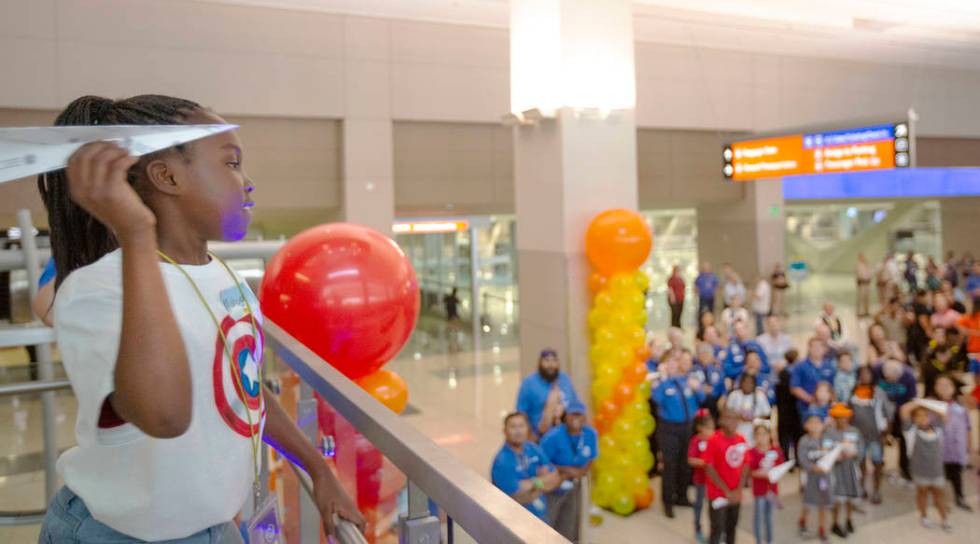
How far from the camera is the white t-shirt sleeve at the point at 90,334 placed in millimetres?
958

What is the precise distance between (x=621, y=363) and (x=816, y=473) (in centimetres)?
193

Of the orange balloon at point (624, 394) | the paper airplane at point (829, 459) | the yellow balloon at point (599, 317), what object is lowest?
the paper airplane at point (829, 459)

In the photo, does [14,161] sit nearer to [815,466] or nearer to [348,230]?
[348,230]

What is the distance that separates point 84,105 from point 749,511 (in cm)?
670

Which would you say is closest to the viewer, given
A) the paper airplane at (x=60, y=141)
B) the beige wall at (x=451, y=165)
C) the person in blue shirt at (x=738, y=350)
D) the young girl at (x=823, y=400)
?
the paper airplane at (x=60, y=141)

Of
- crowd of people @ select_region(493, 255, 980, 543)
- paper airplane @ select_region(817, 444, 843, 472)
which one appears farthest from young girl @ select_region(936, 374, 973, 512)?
paper airplane @ select_region(817, 444, 843, 472)

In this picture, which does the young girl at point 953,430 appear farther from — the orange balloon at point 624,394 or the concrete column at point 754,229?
the concrete column at point 754,229

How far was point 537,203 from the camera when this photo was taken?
8.25 m

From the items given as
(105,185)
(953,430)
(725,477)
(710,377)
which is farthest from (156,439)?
(953,430)

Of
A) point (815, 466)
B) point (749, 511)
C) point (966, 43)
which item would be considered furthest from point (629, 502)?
point (966, 43)

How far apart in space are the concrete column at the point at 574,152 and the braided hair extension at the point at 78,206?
6.77 m

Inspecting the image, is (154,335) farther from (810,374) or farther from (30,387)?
(810,374)

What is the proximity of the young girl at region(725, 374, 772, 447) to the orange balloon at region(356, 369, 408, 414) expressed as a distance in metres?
4.11

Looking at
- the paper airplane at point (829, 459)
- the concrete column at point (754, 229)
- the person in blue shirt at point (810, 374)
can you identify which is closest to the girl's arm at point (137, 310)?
the paper airplane at point (829, 459)
